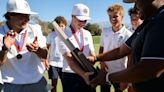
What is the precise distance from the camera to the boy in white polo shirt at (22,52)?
17.3ft

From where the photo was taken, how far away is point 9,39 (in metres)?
5.10

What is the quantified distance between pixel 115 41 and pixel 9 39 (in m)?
2.60

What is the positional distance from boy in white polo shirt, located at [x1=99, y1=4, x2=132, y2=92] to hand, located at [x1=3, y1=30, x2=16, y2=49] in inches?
90.1

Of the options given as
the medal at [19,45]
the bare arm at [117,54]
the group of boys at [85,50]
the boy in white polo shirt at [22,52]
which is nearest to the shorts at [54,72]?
the group of boys at [85,50]

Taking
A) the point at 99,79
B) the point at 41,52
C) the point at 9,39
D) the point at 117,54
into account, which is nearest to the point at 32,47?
the point at 41,52

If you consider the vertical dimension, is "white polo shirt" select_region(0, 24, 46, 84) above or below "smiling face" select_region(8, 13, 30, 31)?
below

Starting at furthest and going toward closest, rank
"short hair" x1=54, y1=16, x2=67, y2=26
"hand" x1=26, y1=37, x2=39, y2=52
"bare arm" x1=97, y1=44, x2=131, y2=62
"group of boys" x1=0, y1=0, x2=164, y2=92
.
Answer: "short hair" x1=54, y1=16, x2=67, y2=26 < "hand" x1=26, y1=37, x2=39, y2=52 < "bare arm" x1=97, y1=44, x2=131, y2=62 < "group of boys" x1=0, y1=0, x2=164, y2=92

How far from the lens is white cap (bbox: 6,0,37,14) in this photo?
525cm

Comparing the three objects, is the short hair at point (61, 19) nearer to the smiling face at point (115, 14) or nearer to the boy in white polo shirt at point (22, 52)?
the smiling face at point (115, 14)

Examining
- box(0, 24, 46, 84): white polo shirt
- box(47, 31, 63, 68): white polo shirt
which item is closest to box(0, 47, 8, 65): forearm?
box(0, 24, 46, 84): white polo shirt

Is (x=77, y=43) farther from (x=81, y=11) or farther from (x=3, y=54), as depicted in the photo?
(x=3, y=54)

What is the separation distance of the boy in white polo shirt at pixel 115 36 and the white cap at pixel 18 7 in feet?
7.04

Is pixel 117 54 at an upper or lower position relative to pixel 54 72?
upper

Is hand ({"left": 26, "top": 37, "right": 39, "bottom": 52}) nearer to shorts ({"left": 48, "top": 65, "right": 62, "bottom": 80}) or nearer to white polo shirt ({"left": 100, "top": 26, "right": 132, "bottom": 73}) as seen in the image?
white polo shirt ({"left": 100, "top": 26, "right": 132, "bottom": 73})
